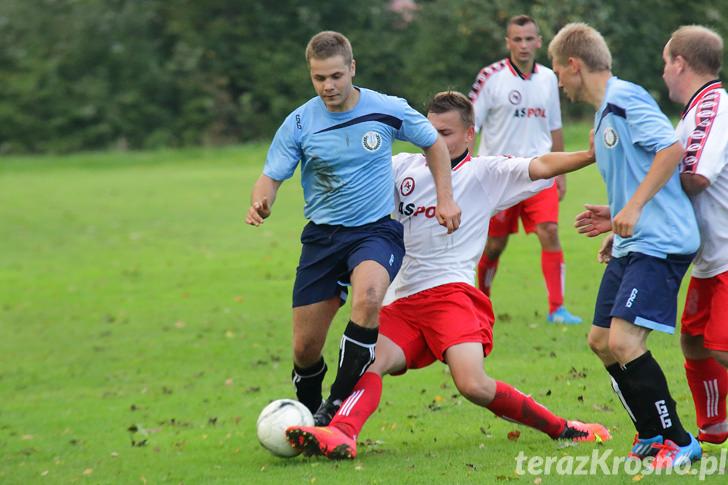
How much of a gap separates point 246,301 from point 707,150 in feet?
28.2

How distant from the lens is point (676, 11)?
137ft

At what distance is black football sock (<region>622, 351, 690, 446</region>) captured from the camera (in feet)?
19.4

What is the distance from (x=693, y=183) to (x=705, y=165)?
0.11m

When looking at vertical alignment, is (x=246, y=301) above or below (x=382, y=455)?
below

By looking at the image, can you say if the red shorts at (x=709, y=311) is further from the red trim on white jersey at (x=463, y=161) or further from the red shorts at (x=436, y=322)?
the red trim on white jersey at (x=463, y=161)

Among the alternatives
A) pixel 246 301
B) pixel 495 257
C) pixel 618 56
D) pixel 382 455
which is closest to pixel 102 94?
pixel 618 56

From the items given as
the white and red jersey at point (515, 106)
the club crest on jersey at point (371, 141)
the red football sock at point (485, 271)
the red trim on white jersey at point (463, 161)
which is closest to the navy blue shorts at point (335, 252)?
the club crest on jersey at point (371, 141)

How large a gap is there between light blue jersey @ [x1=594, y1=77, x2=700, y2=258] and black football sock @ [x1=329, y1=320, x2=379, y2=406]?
1.54 metres

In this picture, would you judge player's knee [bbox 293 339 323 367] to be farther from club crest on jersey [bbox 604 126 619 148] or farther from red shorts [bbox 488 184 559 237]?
red shorts [bbox 488 184 559 237]

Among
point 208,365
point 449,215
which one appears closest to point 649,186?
point 449,215

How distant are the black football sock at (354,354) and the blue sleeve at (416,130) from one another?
119 centimetres

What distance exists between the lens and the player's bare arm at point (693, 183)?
19.4 ft

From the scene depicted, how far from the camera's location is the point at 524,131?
11.2 m

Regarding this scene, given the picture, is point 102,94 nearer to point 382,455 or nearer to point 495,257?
point 495,257
